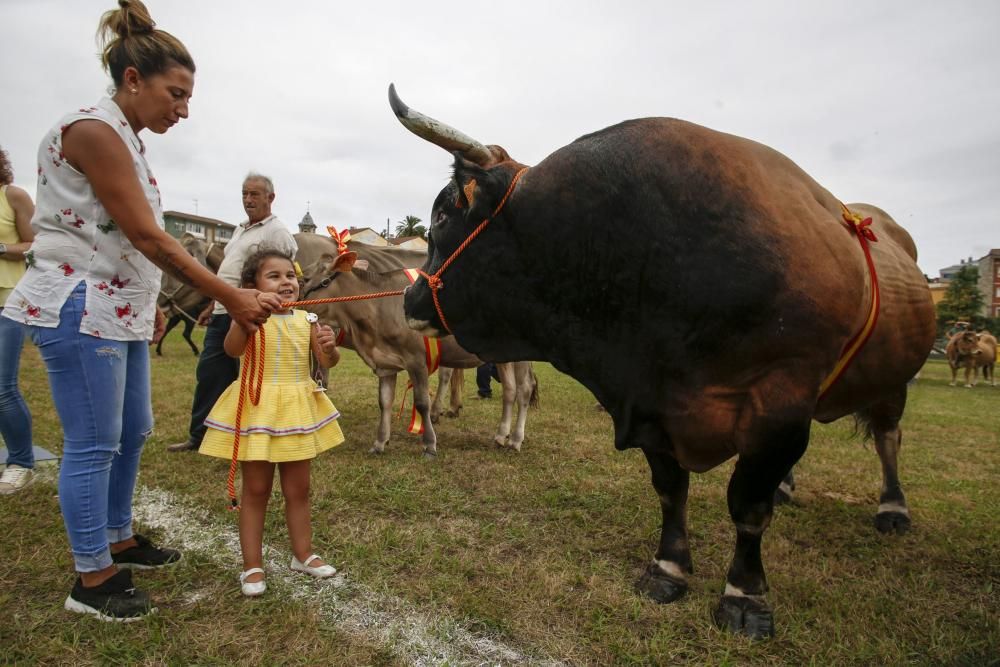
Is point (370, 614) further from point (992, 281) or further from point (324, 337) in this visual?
point (992, 281)

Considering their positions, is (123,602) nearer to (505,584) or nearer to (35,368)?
(505,584)

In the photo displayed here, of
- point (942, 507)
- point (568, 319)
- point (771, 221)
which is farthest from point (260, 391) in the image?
point (942, 507)

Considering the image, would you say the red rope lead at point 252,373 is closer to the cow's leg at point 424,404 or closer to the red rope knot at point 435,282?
the red rope knot at point 435,282

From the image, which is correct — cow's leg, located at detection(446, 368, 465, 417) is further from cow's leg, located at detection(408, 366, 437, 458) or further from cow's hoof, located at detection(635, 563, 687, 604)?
cow's hoof, located at detection(635, 563, 687, 604)

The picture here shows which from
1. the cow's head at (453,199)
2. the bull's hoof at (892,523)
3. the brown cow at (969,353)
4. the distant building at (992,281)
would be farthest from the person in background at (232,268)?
the distant building at (992,281)

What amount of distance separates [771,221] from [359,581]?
8.44ft

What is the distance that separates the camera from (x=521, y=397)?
6.50 m

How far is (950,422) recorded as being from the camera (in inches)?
378

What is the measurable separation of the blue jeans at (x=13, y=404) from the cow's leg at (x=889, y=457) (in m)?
5.92

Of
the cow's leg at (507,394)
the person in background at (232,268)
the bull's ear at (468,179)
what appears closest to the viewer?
the bull's ear at (468,179)

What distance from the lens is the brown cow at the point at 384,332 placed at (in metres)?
5.78

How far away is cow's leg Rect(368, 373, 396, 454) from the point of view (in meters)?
5.65

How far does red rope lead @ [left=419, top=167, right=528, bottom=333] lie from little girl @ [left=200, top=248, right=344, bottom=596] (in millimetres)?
566

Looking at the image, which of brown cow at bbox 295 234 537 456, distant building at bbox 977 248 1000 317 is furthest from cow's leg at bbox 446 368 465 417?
distant building at bbox 977 248 1000 317
